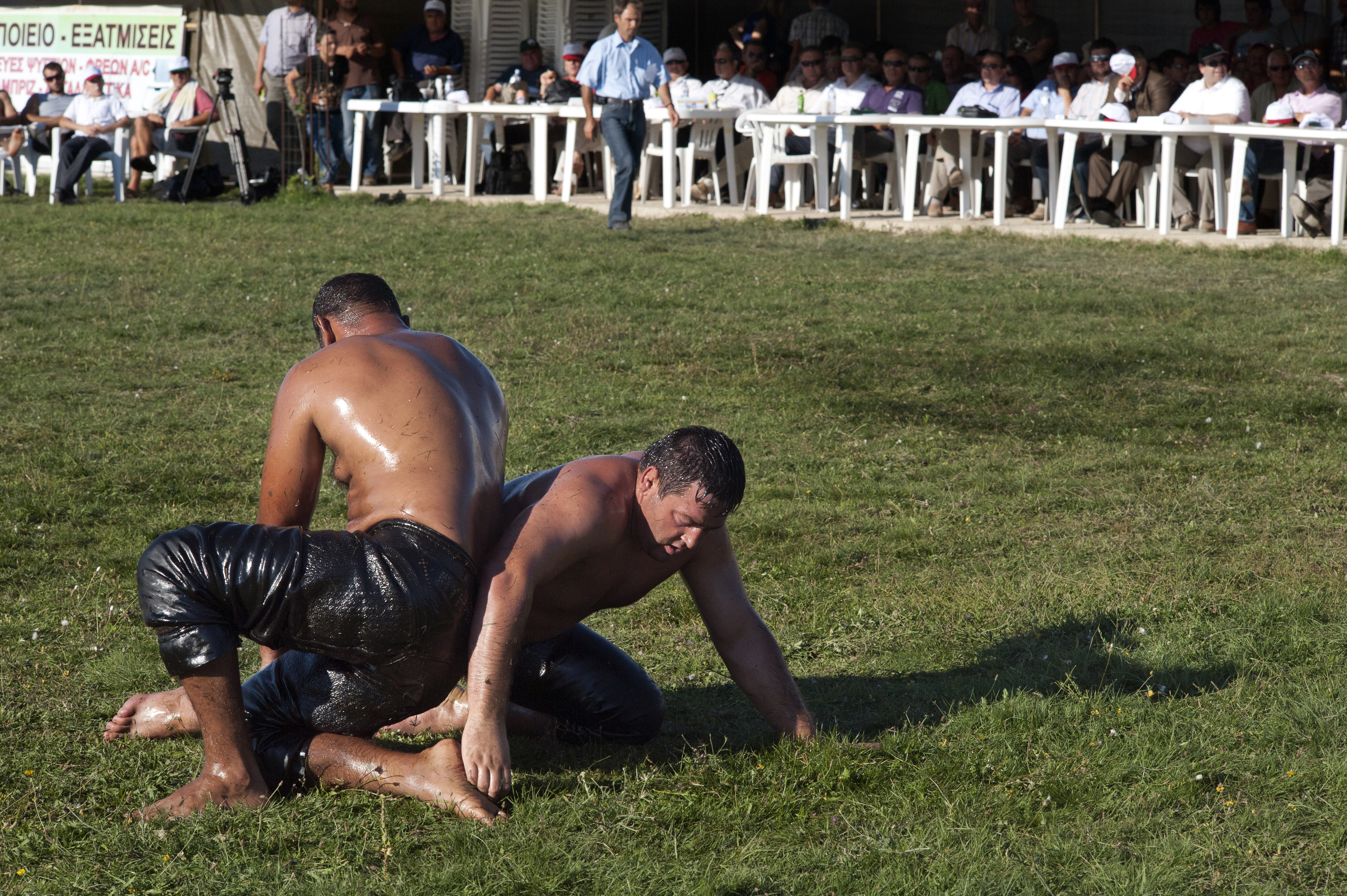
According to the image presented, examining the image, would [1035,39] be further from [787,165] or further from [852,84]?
[787,165]

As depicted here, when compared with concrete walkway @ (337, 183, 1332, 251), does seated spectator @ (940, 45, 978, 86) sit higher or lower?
higher

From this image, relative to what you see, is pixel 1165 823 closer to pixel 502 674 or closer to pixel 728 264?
pixel 502 674

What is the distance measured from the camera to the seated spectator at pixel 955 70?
15.0 m

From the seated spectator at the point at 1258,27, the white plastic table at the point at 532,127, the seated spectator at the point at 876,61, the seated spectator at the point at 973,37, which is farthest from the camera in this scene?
the seated spectator at the point at 876,61

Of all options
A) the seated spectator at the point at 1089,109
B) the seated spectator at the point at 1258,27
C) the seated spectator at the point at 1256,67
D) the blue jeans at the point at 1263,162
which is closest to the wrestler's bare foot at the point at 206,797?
the blue jeans at the point at 1263,162

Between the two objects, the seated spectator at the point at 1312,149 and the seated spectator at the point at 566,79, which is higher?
the seated spectator at the point at 566,79

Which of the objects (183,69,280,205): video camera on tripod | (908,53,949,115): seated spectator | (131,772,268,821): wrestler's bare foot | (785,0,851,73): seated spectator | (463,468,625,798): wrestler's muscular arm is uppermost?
(785,0,851,73): seated spectator

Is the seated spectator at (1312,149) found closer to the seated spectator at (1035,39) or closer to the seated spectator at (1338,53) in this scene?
the seated spectator at (1338,53)

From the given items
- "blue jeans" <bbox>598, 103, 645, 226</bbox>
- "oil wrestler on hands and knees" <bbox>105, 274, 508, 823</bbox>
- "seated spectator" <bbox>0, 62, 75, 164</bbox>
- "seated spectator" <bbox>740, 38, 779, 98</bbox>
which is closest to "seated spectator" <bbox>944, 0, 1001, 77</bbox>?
"seated spectator" <bbox>740, 38, 779, 98</bbox>

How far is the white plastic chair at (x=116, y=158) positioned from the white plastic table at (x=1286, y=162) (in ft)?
38.3

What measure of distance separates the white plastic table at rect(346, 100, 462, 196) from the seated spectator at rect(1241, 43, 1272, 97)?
8228 mm

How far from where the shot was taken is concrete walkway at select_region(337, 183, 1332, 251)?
1171 centimetres

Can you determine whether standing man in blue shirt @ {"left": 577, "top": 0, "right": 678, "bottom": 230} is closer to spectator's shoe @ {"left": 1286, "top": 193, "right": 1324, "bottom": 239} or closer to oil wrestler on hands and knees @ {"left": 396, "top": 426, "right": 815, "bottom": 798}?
spectator's shoe @ {"left": 1286, "top": 193, "right": 1324, "bottom": 239}

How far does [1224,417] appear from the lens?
6840mm
